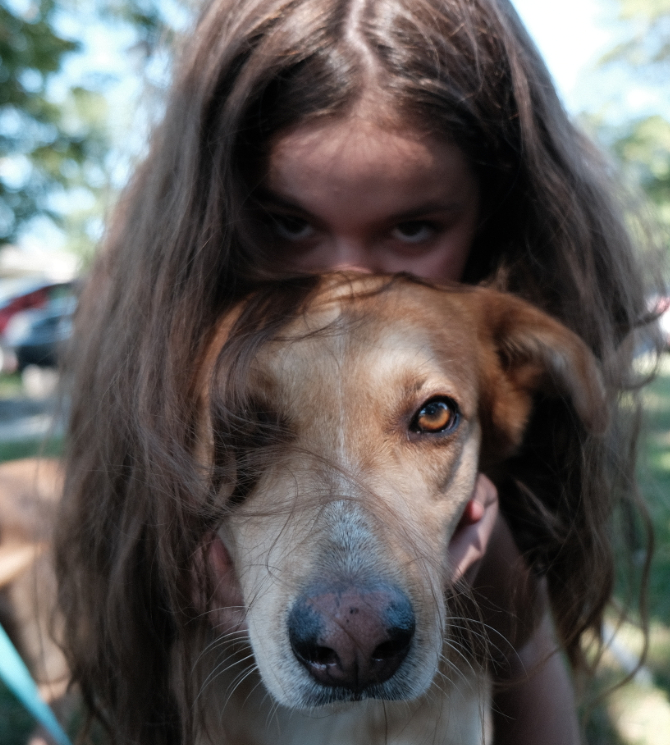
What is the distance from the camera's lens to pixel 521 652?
2748mm

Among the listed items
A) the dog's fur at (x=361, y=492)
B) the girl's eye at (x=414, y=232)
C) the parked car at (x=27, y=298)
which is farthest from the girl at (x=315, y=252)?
the parked car at (x=27, y=298)

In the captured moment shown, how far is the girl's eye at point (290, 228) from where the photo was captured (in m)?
2.55

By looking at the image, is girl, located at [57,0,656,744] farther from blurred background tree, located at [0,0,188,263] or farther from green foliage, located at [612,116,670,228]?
green foliage, located at [612,116,670,228]

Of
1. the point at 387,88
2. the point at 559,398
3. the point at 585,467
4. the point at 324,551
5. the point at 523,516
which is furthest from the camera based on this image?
the point at 523,516

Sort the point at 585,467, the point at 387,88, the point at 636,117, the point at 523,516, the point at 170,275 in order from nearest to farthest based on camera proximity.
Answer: the point at 170,275, the point at 387,88, the point at 585,467, the point at 523,516, the point at 636,117

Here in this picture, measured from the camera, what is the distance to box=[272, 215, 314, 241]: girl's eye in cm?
255

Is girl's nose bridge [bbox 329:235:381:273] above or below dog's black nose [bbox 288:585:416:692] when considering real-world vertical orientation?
above

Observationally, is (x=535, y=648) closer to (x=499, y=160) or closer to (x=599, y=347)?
(x=599, y=347)

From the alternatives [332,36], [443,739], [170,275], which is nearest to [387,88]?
[332,36]

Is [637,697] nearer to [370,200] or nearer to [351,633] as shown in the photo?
[351,633]

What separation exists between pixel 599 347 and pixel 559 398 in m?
0.25

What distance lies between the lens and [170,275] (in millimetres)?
2174

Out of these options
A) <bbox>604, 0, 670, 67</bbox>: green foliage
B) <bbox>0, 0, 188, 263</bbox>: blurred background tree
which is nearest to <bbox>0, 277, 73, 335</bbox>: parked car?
<bbox>0, 0, 188, 263</bbox>: blurred background tree

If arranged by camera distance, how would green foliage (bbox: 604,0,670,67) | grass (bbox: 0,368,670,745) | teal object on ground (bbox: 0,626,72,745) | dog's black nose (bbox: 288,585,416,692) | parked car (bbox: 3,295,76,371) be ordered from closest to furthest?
dog's black nose (bbox: 288,585,416,692) < teal object on ground (bbox: 0,626,72,745) < grass (bbox: 0,368,670,745) < parked car (bbox: 3,295,76,371) < green foliage (bbox: 604,0,670,67)
